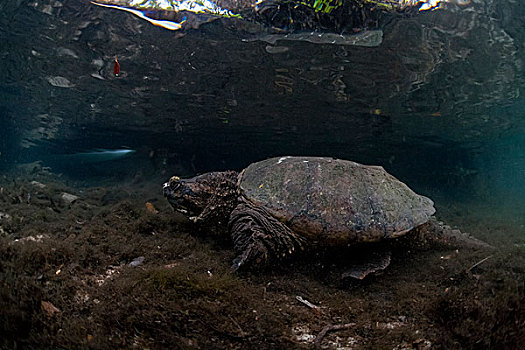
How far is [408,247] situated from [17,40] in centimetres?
1129

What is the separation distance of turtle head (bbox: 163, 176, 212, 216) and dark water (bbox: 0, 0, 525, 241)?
15.0ft

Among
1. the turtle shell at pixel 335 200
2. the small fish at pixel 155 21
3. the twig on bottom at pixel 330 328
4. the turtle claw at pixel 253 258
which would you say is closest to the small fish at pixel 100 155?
the small fish at pixel 155 21

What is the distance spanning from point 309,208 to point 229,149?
16.4 m

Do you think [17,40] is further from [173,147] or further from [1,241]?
[173,147]

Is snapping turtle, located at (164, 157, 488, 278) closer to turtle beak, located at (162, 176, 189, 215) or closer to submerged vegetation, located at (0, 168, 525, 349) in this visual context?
turtle beak, located at (162, 176, 189, 215)

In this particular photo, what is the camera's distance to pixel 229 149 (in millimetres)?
19438

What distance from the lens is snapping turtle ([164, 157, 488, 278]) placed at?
332 centimetres

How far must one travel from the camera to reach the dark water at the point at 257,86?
23.8 ft

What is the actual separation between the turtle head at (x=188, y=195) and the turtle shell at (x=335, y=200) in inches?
24.9

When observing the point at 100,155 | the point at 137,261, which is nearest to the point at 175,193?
the point at 137,261

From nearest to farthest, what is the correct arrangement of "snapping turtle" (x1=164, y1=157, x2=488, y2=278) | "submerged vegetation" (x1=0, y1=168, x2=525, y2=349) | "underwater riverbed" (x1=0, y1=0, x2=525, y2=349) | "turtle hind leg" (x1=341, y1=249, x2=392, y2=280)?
"submerged vegetation" (x1=0, y1=168, x2=525, y2=349), "underwater riverbed" (x1=0, y1=0, x2=525, y2=349), "turtle hind leg" (x1=341, y1=249, x2=392, y2=280), "snapping turtle" (x1=164, y1=157, x2=488, y2=278)

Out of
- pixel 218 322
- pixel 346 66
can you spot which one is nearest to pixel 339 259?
pixel 218 322

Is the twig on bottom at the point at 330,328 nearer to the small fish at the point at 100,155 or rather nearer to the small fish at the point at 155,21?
the small fish at the point at 155,21

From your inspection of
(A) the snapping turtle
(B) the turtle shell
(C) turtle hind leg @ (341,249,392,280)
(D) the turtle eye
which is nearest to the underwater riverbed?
(C) turtle hind leg @ (341,249,392,280)
